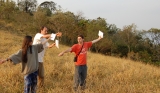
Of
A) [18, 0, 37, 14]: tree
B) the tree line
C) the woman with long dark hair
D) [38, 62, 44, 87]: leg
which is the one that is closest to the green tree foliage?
the tree line

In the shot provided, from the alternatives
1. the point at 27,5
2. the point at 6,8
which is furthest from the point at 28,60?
the point at 27,5

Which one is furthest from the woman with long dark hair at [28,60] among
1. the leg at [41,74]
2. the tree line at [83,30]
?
the tree line at [83,30]

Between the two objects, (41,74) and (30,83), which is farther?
(41,74)

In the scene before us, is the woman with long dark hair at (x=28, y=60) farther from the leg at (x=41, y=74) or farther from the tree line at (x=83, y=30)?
the tree line at (x=83, y=30)

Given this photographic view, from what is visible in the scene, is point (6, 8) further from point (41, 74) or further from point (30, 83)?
point (30, 83)

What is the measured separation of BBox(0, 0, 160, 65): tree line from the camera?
31.1m

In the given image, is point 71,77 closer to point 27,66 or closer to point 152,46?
point 27,66

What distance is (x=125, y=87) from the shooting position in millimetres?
5773

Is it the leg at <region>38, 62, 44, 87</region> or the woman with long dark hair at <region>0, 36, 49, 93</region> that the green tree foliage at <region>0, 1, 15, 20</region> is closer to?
the leg at <region>38, 62, 44, 87</region>

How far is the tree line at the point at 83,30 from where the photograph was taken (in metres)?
31.1

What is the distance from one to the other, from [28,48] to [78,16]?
3453 centimetres

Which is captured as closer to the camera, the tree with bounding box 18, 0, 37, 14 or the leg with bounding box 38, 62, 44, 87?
the leg with bounding box 38, 62, 44, 87

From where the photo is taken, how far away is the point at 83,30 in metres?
34.8

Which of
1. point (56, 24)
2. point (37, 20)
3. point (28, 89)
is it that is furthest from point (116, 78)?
point (37, 20)
